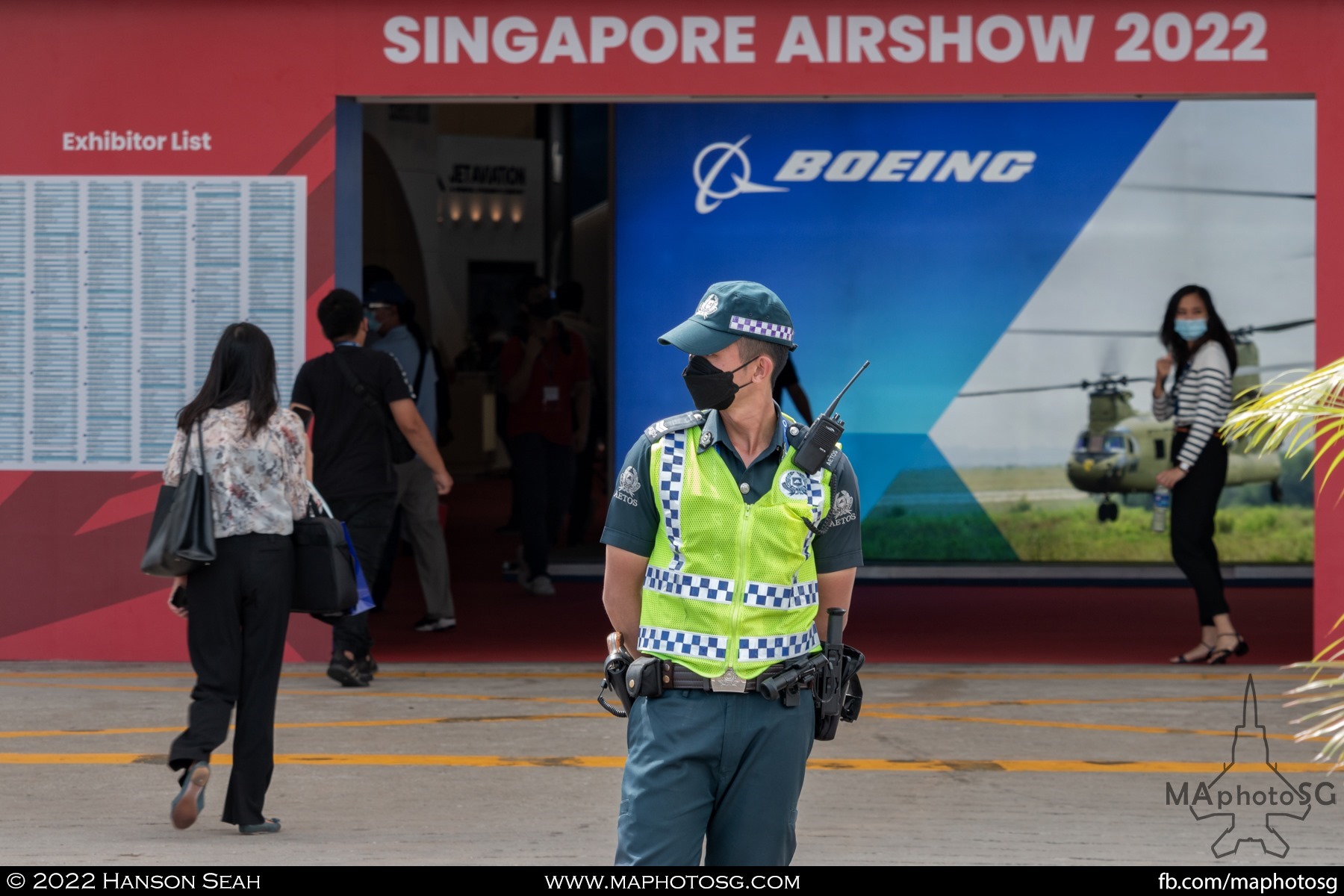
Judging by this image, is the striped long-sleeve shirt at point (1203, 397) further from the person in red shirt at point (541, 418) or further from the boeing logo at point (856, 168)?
the person in red shirt at point (541, 418)

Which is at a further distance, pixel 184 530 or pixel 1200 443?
pixel 1200 443

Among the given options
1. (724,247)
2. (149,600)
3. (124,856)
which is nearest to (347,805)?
(124,856)

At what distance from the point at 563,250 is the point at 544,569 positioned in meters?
7.69

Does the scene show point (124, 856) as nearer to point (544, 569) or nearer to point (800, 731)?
point (800, 731)

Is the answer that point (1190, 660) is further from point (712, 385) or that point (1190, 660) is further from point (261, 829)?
point (712, 385)

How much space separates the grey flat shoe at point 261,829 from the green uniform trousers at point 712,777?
8.30 ft

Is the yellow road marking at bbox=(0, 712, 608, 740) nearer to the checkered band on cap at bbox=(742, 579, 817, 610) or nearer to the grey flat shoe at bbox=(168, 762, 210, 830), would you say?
the grey flat shoe at bbox=(168, 762, 210, 830)

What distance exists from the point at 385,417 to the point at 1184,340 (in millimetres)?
4250

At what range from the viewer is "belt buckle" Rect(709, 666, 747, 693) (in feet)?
12.1

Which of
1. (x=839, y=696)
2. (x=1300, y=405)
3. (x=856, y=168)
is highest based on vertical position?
(x=856, y=168)

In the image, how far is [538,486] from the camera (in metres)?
12.1

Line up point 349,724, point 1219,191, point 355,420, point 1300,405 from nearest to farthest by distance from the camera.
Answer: point 1300,405, point 349,724, point 355,420, point 1219,191

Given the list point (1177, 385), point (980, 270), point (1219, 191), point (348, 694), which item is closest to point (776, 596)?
point (348, 694)

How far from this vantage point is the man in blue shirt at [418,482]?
32.8 ft
